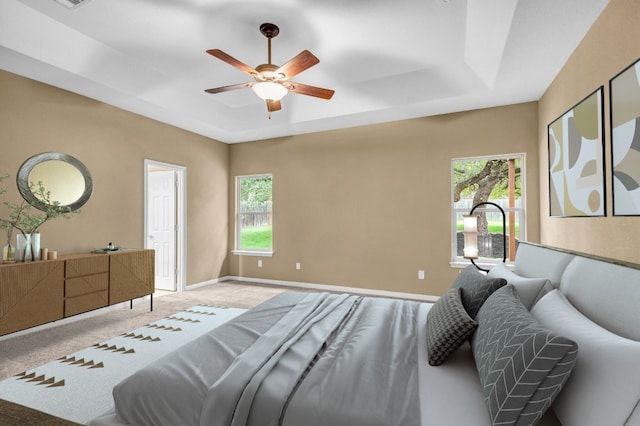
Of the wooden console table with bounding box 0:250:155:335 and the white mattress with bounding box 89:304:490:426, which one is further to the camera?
the wooden console table with bounding box 0:250:155:335

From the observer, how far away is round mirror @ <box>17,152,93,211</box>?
3.34 metres

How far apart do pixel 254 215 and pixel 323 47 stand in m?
3.59

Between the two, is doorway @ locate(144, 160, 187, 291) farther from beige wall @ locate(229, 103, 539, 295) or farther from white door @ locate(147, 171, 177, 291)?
beige wall @ locate(229, 103, 539, 295)

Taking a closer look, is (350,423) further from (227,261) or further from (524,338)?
(227,261)

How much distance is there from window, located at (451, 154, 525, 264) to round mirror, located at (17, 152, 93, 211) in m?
4.93

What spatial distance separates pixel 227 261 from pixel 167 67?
3.66 m

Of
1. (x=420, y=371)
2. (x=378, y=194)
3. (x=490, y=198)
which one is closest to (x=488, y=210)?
(x=490, y=198)

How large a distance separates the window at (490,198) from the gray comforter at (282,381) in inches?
121

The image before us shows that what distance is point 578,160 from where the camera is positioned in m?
2.65

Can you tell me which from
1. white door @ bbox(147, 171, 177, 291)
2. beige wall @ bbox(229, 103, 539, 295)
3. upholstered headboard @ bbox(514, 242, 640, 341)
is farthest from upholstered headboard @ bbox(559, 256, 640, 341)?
white door @ bbox(147, 171, 177, 291)

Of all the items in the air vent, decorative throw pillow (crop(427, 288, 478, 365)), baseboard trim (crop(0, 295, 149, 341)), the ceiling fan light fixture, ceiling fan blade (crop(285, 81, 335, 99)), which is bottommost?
baseboard trim (crop(0, 295, 149, 341))

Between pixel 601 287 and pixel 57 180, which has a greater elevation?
pixel 57 180

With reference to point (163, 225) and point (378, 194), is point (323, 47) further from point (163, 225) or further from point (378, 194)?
point (163, 225)

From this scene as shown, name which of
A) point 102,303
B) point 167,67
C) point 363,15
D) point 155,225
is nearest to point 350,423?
point 363,15
